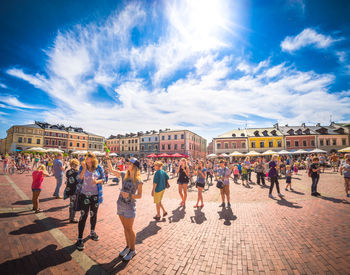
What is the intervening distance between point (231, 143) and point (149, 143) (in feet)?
84.5

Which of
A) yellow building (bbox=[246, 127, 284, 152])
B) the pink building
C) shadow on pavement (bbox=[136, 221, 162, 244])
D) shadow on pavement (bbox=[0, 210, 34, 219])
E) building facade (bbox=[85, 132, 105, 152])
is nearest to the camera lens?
shadow on pavement (bbox=[136, 221, 162, 244])

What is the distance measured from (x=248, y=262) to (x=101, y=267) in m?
2.87

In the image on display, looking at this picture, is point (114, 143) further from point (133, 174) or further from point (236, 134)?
point (133, 174)

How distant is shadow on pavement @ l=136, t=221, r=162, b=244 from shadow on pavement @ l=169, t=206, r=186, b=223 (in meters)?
0.62

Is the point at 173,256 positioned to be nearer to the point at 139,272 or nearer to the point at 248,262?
the point at 139,272

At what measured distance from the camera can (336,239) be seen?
3.60m

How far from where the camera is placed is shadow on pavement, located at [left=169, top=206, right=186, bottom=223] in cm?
498

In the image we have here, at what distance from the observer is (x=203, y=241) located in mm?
3674

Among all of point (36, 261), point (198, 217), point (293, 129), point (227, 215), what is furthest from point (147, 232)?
point (293, 129)

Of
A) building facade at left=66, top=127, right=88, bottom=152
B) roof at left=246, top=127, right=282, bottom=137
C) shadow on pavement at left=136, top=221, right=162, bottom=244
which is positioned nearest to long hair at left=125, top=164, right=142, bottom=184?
shadow on pavement at left=136, top=221, right=162, bottom=244

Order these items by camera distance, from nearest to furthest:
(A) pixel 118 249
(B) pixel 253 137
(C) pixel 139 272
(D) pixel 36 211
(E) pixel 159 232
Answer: (C) pixel 139 272, (A) pixel 118 249, (E) pixel 159 232, (D) pixel 36 211, (B) pixel 253 137

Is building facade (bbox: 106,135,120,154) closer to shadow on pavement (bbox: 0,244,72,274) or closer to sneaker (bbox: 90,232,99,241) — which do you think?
sneaker (bbox: 90,232,99,241)

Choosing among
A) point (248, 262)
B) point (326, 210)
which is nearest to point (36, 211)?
point (248, 262)

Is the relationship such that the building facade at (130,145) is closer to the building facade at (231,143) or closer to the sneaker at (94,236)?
the building facade at (231,143)
